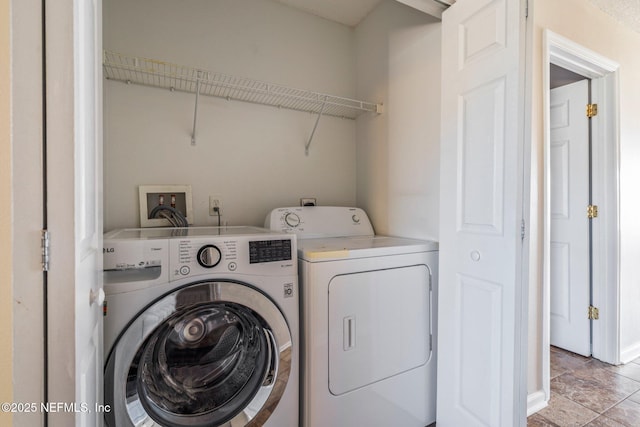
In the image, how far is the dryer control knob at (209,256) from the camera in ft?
Answer: 3.38

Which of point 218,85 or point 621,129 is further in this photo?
point 621,129

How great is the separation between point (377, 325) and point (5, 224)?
129 cm

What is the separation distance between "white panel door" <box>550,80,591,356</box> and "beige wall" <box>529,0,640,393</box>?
0.20 meters

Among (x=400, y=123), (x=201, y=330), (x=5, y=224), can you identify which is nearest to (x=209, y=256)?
(x=201, y=330)

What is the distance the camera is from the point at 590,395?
5.74ft

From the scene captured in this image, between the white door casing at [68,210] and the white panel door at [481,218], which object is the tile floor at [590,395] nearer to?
the white panel door at [481,218]

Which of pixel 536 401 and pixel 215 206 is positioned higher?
pixel 215 206

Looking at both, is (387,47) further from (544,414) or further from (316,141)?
(544,414)

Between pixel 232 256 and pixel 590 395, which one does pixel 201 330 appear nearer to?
pixel 232 256

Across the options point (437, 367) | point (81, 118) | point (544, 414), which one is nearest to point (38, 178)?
point (81, 118)

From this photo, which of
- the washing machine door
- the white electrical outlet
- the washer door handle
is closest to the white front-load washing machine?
the washing machine door

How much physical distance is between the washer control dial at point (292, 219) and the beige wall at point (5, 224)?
1340 millimetres

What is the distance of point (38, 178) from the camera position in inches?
19.5

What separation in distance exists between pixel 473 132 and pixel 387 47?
1094mm
